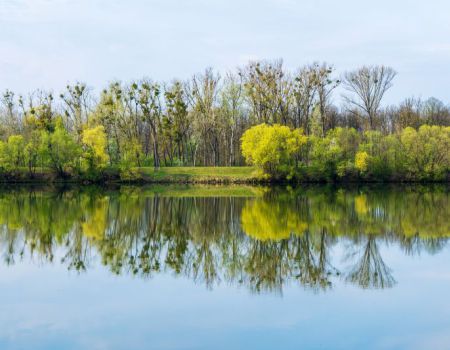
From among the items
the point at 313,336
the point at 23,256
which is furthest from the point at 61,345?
the point at 23,256

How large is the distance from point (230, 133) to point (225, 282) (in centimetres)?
5785

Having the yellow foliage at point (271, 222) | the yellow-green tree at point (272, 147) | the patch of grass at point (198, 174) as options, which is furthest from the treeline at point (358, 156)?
the yellow foliage at point (271, 222)

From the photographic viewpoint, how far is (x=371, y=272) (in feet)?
55.2

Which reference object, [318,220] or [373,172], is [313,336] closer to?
[318,220]

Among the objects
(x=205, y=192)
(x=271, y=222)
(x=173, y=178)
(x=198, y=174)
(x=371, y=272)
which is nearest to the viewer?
(x=371, y=272)

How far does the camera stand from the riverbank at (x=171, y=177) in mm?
63562

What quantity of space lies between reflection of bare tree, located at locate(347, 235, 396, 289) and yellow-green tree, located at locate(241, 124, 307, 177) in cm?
3951

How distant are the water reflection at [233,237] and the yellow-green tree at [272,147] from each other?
21.8 metres

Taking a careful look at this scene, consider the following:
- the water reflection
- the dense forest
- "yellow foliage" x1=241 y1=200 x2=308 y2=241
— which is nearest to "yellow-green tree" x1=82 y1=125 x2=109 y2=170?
the dense forest

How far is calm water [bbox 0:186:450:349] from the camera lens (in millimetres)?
11328

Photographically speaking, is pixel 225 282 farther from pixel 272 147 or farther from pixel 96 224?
pixel 272 147

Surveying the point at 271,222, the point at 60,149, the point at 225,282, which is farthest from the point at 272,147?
the point at 225,282

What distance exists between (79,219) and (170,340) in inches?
737

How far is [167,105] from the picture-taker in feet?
228
